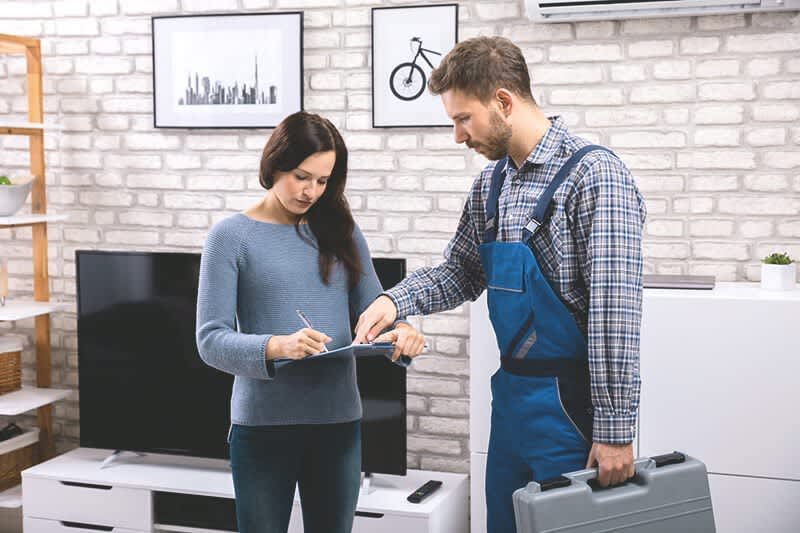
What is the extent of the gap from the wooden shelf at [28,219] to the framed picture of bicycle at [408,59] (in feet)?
4.13

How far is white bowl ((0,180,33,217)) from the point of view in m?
3.28

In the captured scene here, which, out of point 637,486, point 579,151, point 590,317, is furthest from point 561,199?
point 637,486

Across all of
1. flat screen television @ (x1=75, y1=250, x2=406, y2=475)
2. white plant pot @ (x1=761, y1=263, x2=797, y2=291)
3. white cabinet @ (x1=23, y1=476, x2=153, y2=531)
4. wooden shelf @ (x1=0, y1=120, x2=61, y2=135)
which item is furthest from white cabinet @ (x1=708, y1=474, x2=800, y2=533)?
wooden shelf @ (x1=0, y1=120, x2=61, y2=135)

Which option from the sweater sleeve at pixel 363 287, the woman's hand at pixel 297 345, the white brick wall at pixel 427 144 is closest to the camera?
the woman's hand at pixel 297 345

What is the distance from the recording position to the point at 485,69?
185 cm

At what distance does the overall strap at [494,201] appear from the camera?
197cm

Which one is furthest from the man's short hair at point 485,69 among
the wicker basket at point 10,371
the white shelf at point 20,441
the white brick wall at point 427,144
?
the white shelf at point 20,441

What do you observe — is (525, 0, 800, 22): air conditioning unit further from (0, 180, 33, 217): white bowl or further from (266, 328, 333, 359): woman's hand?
(0, 180, 33, 217): white bowl

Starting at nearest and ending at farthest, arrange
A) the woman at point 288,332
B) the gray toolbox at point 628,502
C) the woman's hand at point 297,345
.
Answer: the gray toolbox at point 628,502 → the woman's hand at point 297,345 → the woman at point 288,332

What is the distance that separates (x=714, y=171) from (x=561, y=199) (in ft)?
4.48

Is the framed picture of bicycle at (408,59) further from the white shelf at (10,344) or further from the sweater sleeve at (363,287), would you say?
the white shelf at (10,344)

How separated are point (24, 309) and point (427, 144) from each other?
1601 mm

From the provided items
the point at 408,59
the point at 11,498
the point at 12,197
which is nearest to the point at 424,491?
the point at 408,59

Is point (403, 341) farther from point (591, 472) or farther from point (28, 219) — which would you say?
point (28, 219)
